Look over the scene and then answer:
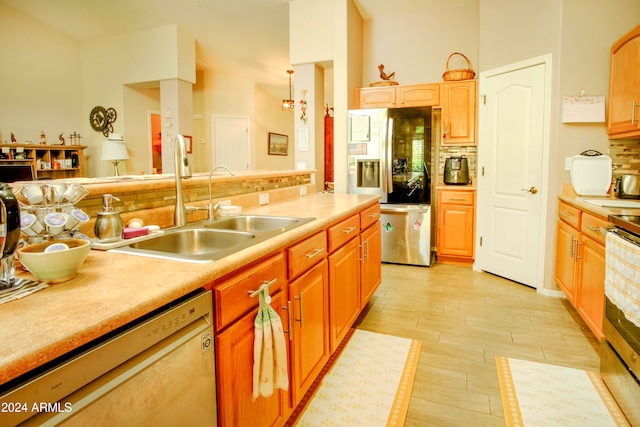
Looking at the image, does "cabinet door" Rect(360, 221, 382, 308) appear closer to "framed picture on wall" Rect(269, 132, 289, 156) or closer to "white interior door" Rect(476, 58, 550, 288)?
"white interior door" Rect(476, 58, 550, 288)

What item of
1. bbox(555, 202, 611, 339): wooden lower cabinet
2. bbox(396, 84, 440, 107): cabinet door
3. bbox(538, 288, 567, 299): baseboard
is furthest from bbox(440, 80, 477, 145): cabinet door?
bbox(538, 288, 567, 299): baseboard

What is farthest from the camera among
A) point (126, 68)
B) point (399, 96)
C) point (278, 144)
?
point (278, 144)

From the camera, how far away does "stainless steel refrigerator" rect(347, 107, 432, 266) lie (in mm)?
4074

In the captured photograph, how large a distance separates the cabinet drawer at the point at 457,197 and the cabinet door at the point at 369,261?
4.98ft

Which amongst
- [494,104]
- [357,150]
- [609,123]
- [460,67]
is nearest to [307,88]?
[357,150]

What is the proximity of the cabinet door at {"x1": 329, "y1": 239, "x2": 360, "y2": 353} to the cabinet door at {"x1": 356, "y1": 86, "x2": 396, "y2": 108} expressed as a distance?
2.57m

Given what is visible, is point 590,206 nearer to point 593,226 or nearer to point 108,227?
point 593,226

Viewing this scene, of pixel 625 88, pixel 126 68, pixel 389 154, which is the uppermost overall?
pixel 126 68

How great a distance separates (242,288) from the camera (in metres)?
1.18

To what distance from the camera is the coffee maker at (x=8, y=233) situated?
2.69 ft

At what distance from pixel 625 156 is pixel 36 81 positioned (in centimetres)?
774

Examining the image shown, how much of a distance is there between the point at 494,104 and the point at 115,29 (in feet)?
19.6

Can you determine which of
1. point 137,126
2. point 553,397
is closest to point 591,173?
point 553,397

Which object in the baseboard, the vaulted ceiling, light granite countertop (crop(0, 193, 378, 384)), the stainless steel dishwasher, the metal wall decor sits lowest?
the baseboard
